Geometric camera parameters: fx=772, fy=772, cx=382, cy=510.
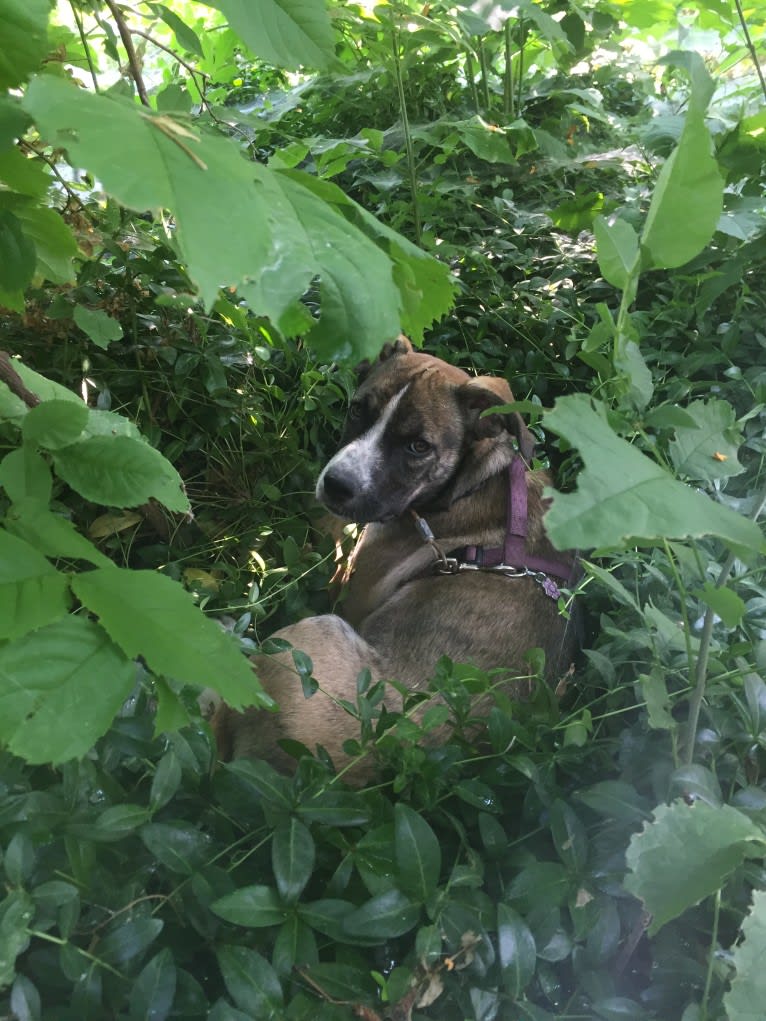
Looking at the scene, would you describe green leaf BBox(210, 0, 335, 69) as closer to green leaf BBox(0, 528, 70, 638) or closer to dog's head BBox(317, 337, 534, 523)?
green leaf BBox(0, 528, 70, 638)

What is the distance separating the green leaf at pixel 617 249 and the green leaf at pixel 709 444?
0.40 meters

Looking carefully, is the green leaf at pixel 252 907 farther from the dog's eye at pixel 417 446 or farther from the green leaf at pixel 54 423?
the dog's eye at pixel 417 446

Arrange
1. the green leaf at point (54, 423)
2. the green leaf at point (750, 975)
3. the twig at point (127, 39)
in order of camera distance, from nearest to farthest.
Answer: the green leaf at point (750, 975) → the green leaf at point (54, 423) → the twig at point (127, 39)

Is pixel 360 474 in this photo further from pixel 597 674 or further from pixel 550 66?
pixel 550 66

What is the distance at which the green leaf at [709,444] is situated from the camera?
1.54 meters

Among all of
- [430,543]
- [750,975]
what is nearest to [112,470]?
[750,975]

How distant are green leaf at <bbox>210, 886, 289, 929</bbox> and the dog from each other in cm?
105

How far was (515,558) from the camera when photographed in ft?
10.2

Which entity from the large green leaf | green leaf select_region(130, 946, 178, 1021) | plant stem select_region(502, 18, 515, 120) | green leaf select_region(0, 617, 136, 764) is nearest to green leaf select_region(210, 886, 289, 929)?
green leaf select_region(130, 946, 178, 1021)

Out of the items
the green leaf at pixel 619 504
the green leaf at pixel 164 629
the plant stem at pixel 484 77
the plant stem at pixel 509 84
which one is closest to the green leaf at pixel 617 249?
the green leaf at pixel 619 504

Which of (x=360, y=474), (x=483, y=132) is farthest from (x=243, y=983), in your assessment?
(x=483, y=132)

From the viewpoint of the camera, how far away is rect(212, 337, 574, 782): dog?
2795mm

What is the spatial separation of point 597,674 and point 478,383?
61.8 inches

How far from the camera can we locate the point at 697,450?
5.11 feet
